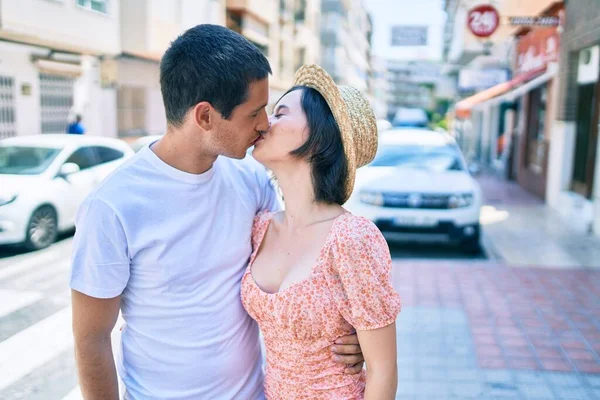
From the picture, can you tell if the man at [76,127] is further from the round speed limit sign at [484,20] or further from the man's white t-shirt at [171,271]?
the round speed limit sign at [484,20]

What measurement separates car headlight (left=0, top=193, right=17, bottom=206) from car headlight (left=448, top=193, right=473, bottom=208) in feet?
18.7

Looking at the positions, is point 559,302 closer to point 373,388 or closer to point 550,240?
point 550,240

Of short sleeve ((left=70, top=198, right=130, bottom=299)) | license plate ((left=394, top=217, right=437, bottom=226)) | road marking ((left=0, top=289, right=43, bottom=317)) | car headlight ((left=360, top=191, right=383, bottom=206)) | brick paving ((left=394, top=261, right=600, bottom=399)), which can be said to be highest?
short sleeve ((left=70, top=198, right=130, bottom=299))

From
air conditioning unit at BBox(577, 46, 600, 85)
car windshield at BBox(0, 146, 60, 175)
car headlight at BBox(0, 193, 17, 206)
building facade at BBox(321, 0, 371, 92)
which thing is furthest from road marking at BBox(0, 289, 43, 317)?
building facade at BBox(321, 0, 371, 92)

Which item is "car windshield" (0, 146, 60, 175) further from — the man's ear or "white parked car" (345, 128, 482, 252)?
"white parked car" (345, 128, 482, 252)

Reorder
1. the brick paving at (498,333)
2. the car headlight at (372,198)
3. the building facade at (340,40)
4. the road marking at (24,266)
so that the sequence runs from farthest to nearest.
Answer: the building facade at (340,40)
the car headlight at (372,198)
the brick paving at (498,333)
the road marking at (24,266)

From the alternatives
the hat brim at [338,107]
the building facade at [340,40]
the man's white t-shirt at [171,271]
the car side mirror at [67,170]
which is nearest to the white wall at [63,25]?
the man's white t-shirt at [171,271]

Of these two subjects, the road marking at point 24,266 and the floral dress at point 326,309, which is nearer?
the floral dress at point 326,309

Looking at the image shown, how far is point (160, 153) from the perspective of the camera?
1719 millimetres

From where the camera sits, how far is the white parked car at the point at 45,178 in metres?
3.40

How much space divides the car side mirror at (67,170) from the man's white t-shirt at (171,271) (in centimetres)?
445

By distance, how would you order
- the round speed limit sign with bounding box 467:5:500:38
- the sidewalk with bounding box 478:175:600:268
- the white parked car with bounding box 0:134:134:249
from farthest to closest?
the round speed limit sign with bounding box 467:5:500:38
the sidewalk with bounding box 478:175:600:268
the white parked car with bounding box 0:134:134:249

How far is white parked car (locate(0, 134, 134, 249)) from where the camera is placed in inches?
134

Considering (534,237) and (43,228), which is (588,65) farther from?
(43,228)
